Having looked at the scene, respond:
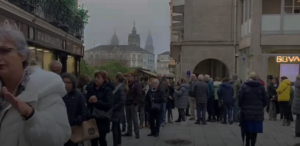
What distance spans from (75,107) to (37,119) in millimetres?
3427

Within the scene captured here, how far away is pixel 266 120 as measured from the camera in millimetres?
13703

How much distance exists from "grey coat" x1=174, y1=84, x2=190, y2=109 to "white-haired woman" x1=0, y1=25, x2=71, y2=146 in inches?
397

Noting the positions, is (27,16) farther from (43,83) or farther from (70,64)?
(43,83)

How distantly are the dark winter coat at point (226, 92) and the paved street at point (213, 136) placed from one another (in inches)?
37.3

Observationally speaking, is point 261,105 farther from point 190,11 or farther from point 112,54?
point 112,54

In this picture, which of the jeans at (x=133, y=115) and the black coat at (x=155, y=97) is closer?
the jeans at (x=133, y=115)

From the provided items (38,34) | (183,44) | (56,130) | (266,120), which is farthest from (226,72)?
(56,130)

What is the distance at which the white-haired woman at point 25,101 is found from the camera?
6.40ft

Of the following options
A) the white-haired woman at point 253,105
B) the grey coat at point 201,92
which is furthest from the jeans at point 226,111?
the white-haired woman at point 253,105

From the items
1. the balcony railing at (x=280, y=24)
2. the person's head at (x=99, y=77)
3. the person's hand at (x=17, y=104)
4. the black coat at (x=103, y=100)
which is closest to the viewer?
the person's hand at (x=17, y=104)

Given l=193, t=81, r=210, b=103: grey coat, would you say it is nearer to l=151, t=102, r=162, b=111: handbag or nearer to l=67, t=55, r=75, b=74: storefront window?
l=151, t=102, r=162, b=111: handbag

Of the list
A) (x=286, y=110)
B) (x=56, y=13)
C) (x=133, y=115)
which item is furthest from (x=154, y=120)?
(x=56, y=13)

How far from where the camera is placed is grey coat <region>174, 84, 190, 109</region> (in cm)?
1206

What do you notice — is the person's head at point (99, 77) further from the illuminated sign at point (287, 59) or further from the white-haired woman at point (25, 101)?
the illuminated sign at point (287, 59)
